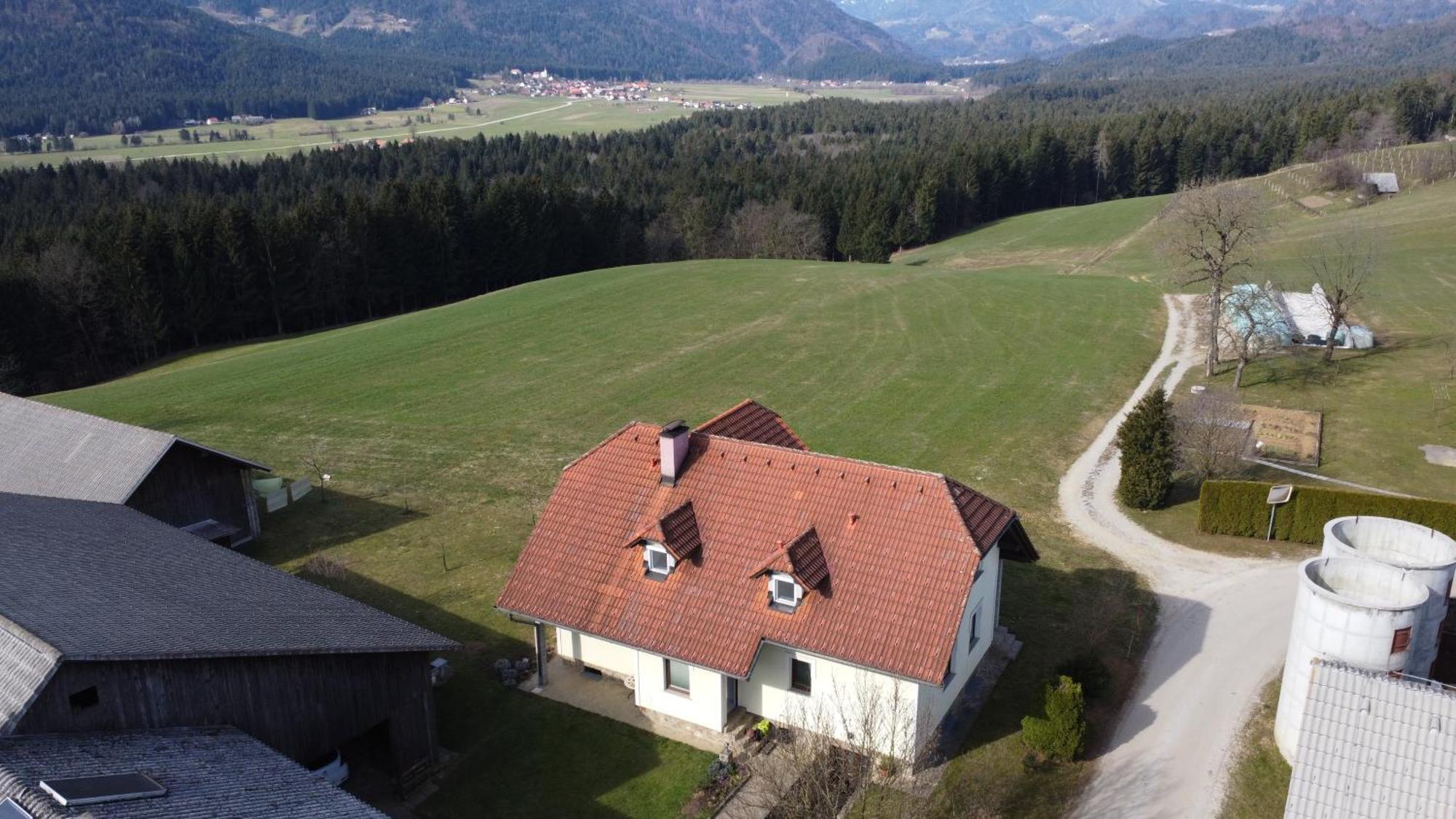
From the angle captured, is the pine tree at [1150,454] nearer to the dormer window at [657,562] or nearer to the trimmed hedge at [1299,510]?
the trimmed hedge at [1299,510]

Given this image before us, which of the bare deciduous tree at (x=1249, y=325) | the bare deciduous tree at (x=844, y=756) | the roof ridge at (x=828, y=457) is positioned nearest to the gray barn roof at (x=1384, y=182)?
the bare deciduous tree at (x=1249, y=325)

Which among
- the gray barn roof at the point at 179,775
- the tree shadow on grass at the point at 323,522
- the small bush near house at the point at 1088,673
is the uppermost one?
the gray barn roof at the point at 179,775

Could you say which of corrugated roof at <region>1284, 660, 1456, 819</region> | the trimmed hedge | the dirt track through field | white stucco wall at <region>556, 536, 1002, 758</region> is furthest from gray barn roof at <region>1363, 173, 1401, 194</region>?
corrugated roof at <region>1284, 660, 1456, 819</region>

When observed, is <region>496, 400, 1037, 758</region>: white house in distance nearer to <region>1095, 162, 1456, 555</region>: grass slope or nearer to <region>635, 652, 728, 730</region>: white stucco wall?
<region>635, 652, 728, 730</region>: white stucco wall

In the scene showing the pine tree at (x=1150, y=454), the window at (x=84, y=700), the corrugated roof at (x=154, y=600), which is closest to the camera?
the window at (x=84, y=700)

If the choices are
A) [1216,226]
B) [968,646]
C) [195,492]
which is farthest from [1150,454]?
[195,492]

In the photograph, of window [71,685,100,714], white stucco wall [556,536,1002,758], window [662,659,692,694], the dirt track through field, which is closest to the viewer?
window [71,685,100,714]

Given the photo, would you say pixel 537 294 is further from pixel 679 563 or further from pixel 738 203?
pixel 679 563
